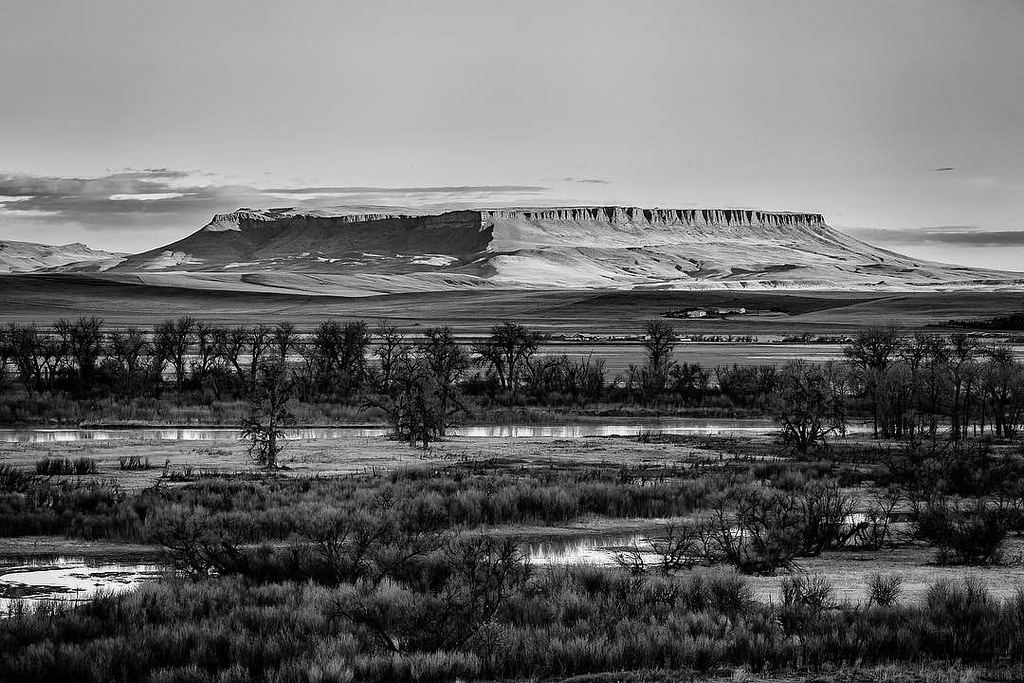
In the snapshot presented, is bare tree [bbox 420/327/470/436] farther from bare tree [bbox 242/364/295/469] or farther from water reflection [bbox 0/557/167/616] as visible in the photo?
water reflection [bbox 0/557/167/616]

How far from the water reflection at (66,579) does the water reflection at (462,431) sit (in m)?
17.9

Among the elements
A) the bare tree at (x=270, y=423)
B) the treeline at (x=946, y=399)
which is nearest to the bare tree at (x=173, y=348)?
the bare tree at (x=270, y=423)

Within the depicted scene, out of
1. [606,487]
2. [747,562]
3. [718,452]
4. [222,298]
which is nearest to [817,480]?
[606,487]

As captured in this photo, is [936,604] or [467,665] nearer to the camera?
[467,665]

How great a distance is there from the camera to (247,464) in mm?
27891

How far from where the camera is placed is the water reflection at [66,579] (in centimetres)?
1453

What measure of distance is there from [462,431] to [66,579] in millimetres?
23196

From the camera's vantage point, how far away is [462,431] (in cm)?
3862

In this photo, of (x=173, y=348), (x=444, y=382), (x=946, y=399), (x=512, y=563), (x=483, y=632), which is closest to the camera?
(x=483, y=632)

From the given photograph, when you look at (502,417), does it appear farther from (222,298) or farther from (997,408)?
(222,298)

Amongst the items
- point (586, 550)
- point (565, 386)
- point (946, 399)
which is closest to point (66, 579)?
point (586, 550)

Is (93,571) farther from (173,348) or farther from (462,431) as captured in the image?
(173,348)

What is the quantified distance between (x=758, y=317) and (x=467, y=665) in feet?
377

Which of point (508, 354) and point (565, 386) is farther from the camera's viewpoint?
point (508, 354)
